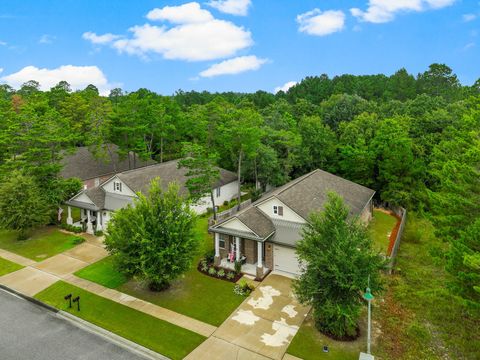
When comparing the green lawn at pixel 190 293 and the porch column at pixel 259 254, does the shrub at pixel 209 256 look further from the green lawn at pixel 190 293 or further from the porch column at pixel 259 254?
the porch column at pixel 259 254

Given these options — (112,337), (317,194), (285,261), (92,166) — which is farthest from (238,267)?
(92,166)

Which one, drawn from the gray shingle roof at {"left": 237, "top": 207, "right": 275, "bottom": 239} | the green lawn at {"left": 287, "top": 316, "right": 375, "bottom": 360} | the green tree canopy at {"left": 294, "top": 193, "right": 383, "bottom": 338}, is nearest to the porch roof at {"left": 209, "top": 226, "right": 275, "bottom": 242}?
the gray shingle roof at {"left": 237, "top": 207, "right": 275, "bottom": 239}

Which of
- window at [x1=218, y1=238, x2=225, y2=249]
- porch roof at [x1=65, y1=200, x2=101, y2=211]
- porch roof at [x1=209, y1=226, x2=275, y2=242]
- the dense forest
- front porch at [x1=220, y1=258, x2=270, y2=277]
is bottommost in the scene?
front porch at [x1=220, y1=258, x2=270, y2=277]

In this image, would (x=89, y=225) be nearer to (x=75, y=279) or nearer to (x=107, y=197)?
(x=107, y=197)

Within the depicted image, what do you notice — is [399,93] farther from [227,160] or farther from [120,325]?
[120,325]

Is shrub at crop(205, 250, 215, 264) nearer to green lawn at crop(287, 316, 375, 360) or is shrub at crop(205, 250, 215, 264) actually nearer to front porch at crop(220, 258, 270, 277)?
front porch at crop(220, 258, 270, 277)

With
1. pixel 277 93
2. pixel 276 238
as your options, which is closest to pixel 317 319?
pixel 276 238

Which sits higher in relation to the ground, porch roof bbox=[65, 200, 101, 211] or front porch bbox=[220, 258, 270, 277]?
porch roof bbox=[65, 200, 101, 211]
